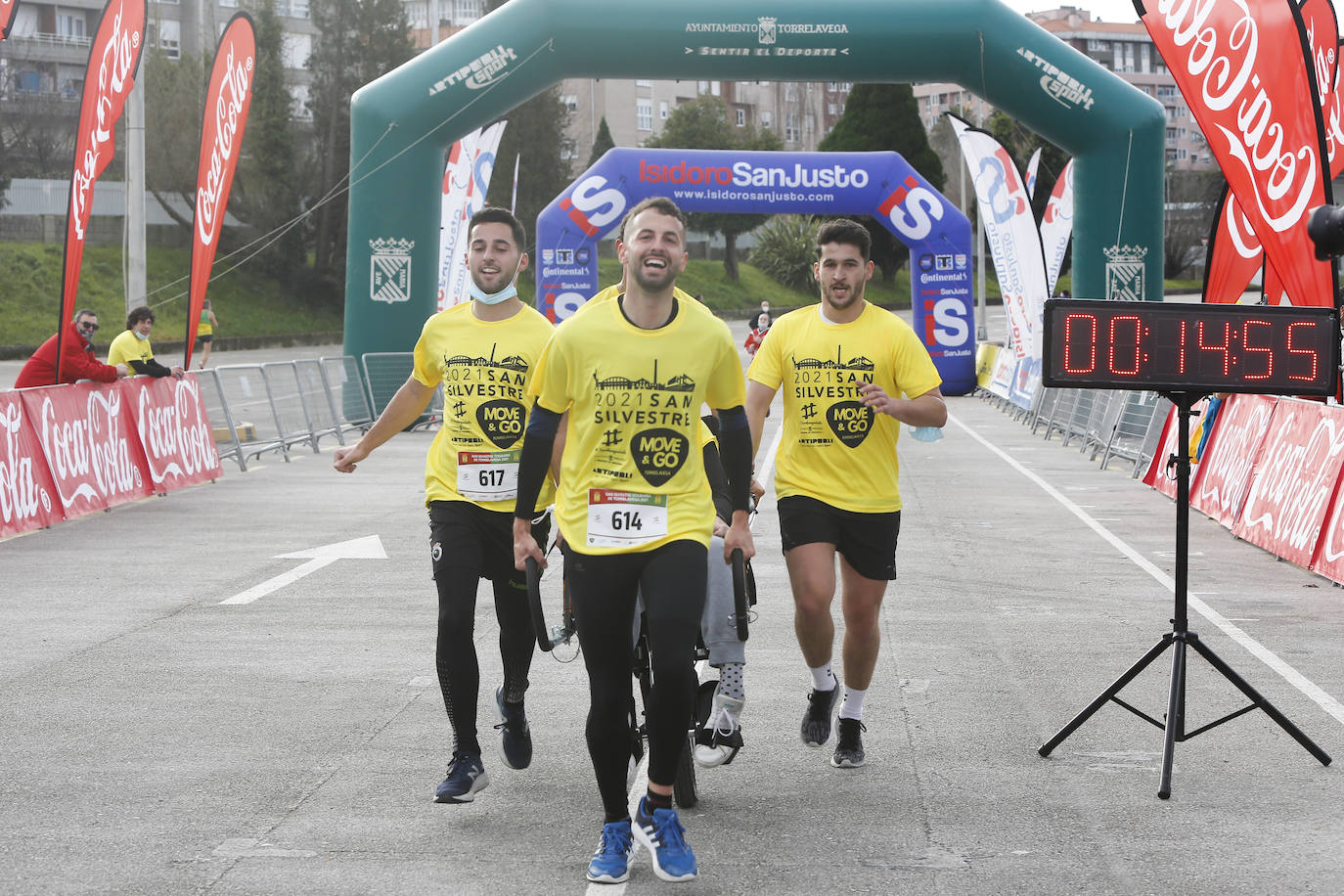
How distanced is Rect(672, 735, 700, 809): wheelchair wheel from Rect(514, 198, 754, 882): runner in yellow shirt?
22.3 inches

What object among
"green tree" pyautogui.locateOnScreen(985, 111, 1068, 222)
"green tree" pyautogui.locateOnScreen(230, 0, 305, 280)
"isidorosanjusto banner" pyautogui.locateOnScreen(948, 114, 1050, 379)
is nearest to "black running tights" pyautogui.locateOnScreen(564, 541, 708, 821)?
"isidorosanjusto banner" pyautogui.locateOnScreen(948, 114, 1050, 379)

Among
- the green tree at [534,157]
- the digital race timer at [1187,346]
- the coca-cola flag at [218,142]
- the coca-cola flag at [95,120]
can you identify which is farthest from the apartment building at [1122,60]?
the digital race timer at [1187,346]

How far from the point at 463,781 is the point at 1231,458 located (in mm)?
10600

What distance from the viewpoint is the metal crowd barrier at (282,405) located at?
18.4 m

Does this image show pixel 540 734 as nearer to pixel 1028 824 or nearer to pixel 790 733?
pixel 790 733

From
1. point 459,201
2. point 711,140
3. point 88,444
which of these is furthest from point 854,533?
point 711,140

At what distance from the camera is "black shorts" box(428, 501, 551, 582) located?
549 centimetres

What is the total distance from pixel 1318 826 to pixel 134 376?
1312 cm

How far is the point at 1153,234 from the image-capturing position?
24.1 meters

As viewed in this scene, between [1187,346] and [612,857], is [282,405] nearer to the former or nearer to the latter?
[1187,346]

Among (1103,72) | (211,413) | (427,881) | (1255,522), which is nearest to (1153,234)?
(1103,72)

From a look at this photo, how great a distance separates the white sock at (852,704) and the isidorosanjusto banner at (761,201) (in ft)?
79.1

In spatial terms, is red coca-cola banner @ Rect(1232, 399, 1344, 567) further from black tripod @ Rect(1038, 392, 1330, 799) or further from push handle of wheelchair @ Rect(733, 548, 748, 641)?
push handle of wheelchair @ Rect(733, 548, 748, 641)

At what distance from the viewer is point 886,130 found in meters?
77.9
